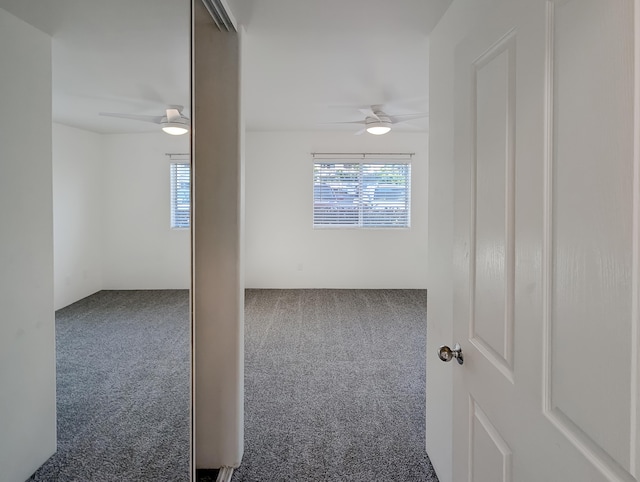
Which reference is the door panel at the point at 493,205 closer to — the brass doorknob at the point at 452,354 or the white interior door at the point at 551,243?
the white interior door at the point at 551,243

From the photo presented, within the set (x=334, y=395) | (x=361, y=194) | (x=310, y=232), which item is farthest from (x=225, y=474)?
(x=361, y=194)

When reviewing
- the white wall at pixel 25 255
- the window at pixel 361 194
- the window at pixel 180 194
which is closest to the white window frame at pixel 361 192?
the window at pixel 361 194

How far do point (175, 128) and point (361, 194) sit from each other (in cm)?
473

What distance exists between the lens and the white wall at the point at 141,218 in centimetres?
107

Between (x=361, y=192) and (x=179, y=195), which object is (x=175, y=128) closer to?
(x=179, y=195)

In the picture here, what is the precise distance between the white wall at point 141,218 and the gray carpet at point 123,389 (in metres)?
0.09

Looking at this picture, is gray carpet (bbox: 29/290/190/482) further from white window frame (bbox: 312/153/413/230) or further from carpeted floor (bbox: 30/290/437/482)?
white window frame (bbox: 312/153/413/230)

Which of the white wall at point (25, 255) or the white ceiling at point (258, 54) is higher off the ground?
the white ceiling at point (258, 54)

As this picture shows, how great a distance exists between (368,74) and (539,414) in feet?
8.86

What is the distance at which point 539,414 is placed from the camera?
29.2 inches

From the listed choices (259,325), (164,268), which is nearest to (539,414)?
(164,268)

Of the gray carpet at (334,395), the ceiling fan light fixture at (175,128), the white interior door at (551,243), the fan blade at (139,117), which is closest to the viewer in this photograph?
the white interior door at (551,243)

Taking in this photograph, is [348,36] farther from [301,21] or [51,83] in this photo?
[51,83]

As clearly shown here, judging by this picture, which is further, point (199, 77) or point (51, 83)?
point (199, 77)
